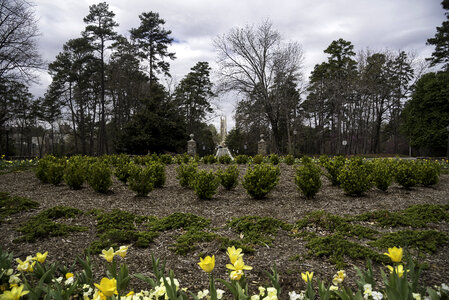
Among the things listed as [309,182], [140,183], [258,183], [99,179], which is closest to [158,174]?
[140,183]

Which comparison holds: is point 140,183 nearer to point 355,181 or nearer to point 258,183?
point 258,183

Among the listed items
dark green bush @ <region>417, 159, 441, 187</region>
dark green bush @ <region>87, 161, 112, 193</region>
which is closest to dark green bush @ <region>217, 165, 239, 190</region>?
dark green bush @ <region>87, 161, 112, 193</region>

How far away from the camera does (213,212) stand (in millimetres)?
4242

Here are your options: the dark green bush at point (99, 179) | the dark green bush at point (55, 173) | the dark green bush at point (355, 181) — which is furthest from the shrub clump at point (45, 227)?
the dark green bush at point (355, 181)

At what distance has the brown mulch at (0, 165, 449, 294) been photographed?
2.23 metres

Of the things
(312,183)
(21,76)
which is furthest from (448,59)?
(21,76)

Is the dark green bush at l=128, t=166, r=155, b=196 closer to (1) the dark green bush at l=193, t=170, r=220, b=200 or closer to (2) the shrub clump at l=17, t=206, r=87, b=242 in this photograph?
(1) the dark green bush at l=193, t=170, r=220, b=200

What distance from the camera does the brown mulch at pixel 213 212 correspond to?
87.7 inches

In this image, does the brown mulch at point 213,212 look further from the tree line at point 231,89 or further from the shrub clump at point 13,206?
the tree line at point 231,89

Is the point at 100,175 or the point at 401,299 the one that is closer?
the point at 401,299

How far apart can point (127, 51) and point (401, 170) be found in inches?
908

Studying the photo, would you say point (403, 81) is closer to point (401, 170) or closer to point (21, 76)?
point (401, 170)

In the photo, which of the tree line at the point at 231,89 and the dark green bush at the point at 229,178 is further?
the tree line at the point at 231,89

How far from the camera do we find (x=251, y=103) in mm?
19453
